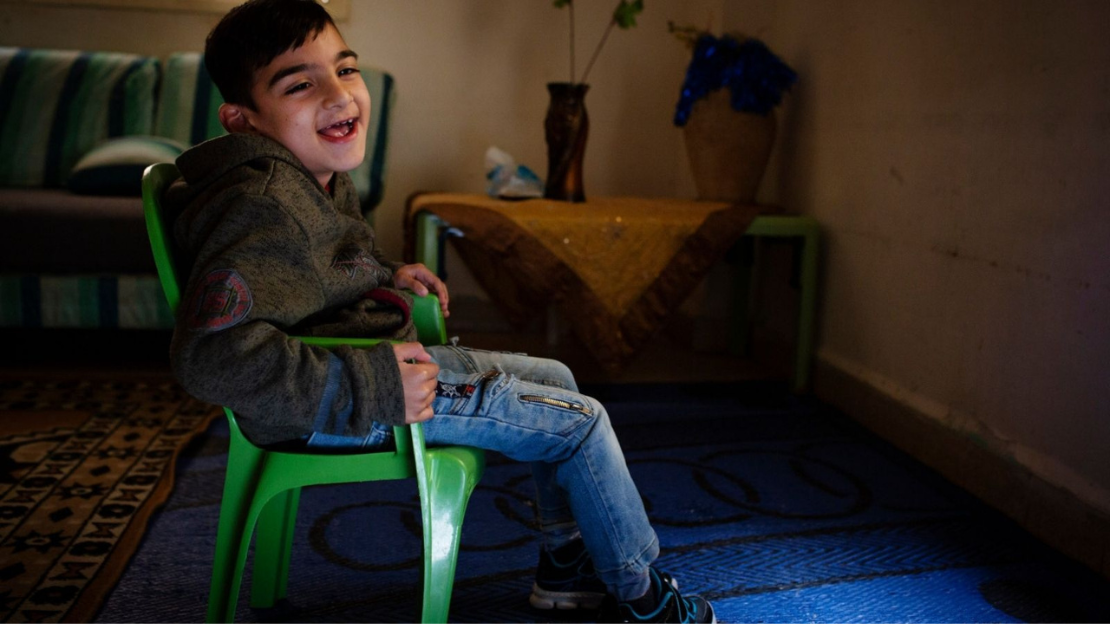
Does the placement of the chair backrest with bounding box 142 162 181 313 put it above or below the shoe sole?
above

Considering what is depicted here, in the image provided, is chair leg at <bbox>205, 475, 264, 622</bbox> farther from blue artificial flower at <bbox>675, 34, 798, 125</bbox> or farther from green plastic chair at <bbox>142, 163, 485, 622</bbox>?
blue artificial flower at <bbox>675, 34, 798, 125</bbox>

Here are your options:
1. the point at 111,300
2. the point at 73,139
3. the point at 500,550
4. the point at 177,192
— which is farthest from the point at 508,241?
the point at 73,139

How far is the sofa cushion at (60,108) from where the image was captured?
2523 mm

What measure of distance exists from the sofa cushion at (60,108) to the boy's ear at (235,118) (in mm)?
1788

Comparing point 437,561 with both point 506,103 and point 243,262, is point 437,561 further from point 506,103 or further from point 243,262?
point 506,103

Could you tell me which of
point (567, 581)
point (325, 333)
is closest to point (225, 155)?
point (325, 333)

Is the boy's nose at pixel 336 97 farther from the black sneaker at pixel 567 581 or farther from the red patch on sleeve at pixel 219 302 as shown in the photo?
the black sneaker at pixel 567 581

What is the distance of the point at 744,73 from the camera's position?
2293mm

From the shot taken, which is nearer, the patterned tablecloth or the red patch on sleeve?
the red patch on sleeve

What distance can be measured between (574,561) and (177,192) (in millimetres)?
662

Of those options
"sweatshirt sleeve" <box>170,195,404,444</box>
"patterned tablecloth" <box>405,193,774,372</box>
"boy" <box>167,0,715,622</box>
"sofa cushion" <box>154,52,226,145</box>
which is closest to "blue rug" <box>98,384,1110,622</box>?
"boy" <box>167,0,715,622</box>

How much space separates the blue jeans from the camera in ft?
3.17

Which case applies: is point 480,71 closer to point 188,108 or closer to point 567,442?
point 188,108

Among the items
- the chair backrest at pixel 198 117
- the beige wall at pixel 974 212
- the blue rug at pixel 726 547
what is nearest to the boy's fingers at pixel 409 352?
the blue rug at pixel 726 547
